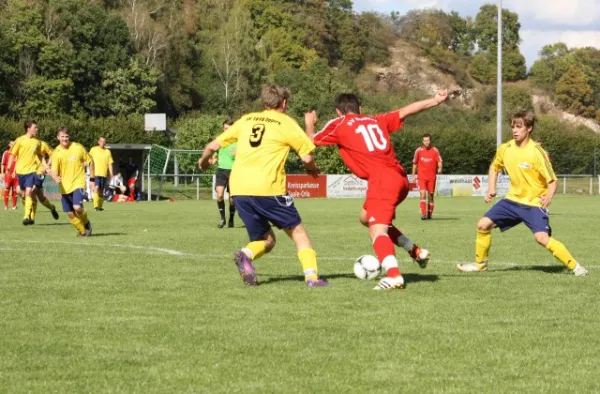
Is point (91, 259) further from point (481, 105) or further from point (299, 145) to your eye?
point (481, 105)

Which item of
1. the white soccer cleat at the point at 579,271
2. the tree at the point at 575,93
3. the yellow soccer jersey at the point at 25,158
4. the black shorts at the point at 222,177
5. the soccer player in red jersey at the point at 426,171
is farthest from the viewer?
the tree at the point at 575,93

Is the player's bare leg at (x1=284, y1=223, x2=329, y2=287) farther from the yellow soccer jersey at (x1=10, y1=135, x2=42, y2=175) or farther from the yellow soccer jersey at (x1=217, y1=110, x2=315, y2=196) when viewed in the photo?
the yellow soccer jersey at (x1=10, y1=135, x2=42, y2=175)

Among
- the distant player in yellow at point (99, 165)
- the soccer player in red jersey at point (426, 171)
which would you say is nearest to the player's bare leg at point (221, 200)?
the soccer player in red jersey at point (426, 171)

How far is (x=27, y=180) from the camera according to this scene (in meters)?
23.2

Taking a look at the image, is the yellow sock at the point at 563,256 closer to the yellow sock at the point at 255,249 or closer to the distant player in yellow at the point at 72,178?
the yellow sock at the point at 255,249

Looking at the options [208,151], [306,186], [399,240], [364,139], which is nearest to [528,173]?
[399,240]

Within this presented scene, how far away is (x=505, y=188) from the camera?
172ft

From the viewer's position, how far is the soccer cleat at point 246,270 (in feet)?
34.7

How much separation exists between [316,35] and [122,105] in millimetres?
57023

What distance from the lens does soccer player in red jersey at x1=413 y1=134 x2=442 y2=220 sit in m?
26.8

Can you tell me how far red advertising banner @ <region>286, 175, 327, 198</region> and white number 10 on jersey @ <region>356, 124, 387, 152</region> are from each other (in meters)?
37.6

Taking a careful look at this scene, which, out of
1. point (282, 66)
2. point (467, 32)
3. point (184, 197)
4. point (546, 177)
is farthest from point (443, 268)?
point (467, 32)

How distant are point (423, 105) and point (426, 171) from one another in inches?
661

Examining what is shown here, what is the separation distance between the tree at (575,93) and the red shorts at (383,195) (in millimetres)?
153103
